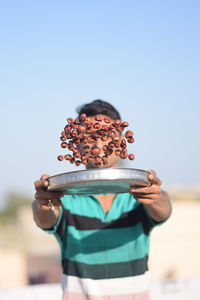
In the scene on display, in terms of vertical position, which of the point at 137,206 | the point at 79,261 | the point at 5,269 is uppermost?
the point at 137,206

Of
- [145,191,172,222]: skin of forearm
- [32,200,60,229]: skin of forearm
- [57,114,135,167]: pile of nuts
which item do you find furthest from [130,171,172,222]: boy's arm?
[32,200,60,229]: skin of forearm

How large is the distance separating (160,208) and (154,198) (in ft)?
0.62

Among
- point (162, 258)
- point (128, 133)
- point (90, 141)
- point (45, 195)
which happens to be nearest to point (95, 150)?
point (90, 141)

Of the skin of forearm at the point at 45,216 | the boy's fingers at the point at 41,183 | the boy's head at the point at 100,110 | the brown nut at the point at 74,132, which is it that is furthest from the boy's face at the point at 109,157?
the skin of forearm at the point at 45,216

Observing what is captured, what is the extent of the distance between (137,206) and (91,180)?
28.1 inches

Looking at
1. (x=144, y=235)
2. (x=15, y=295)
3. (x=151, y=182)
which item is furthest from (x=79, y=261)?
(x=15, y=295)

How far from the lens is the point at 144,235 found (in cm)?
239

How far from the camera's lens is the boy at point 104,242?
91.6 inches

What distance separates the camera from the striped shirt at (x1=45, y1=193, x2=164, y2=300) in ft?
7.66

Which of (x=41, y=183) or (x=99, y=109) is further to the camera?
(x=99, y=109)

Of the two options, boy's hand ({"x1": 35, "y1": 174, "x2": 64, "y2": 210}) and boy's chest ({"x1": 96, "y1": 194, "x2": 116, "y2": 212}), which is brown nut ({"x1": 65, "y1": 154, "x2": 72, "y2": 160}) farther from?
boy's chest ({"x1": 96, "y1": 194, "x2": 116, "y2": 212})

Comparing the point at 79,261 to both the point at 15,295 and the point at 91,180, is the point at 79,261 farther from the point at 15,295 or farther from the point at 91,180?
the point at 15,295

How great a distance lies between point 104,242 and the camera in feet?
7.77

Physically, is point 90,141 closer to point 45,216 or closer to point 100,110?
point 100,110
